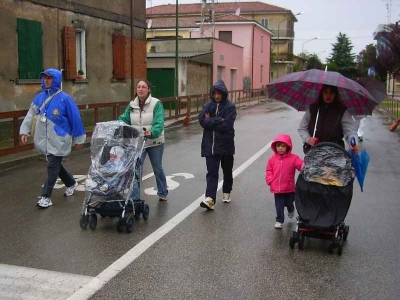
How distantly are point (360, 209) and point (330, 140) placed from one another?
6.45ft

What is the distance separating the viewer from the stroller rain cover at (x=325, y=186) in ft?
18.1

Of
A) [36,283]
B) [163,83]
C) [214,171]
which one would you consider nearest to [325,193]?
[214,171]

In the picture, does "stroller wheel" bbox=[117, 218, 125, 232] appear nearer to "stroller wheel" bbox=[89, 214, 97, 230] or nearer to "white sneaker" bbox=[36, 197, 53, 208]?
"stroller wheel" bbox=[89, 214, 97, 230]

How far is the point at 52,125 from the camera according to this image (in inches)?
299

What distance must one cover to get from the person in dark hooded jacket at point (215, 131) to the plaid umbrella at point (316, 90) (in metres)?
1.00

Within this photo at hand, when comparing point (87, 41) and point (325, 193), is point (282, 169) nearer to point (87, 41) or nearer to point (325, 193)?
point (325, 193)

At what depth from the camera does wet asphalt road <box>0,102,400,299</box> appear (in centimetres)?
469

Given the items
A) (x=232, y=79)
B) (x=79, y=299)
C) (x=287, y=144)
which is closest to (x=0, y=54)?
(x=287, y=144)

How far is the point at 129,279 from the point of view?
15.8 ft

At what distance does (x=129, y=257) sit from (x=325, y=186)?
214 centimetres

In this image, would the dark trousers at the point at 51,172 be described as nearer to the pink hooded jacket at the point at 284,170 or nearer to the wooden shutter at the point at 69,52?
the pink hooded jacket at the point at 284,170

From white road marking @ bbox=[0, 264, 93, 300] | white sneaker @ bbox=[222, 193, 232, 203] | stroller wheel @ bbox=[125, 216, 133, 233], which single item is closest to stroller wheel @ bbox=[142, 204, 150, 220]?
stroller wheel @ bbox=[125, 216, 133, 233]

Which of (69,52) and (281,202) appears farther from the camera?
(69,52)

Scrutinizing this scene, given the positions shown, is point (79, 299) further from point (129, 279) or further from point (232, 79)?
point (232, 79)
